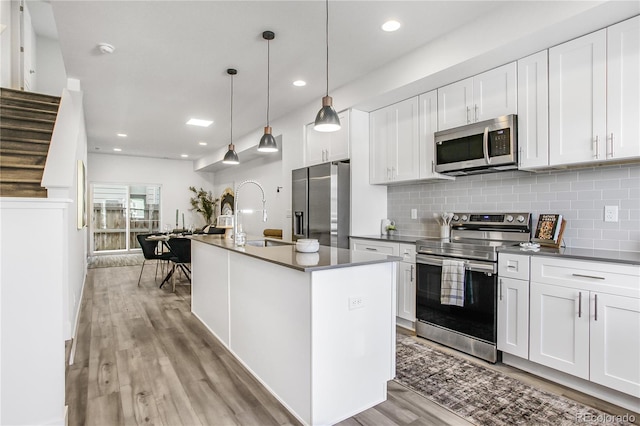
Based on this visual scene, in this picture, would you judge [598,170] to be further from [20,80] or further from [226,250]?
[20,80]

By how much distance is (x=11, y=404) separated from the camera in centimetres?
176

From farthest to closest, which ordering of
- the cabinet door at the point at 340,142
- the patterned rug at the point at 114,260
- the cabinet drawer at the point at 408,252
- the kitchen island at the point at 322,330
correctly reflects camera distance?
the patterned rug at the point at 114,260 < the cabinet door at the point at 340,142 < the cabinet drawer at the point at 408,252 < the kitchen island at the point at 322,330

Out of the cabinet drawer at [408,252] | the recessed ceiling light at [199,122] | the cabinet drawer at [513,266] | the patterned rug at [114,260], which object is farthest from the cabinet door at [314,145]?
the patterned rug at [114,260]

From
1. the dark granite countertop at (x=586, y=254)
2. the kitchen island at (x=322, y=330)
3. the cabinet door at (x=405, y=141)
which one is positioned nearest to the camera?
the kitchen island at (x=322, y=330)

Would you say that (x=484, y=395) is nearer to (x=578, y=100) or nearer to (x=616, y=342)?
(x=616, y=342)

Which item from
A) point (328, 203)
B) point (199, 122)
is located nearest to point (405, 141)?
point (328, 203)

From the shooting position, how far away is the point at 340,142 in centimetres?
425

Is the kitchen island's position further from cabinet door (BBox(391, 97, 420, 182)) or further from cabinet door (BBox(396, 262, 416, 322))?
cabinet door (BBox(391, 97, 420, 182))

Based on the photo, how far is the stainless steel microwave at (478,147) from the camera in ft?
9.25

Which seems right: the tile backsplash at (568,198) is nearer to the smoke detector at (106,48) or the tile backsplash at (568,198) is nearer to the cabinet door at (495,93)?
the cabinet door at (495,93)

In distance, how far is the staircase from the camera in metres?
2.59

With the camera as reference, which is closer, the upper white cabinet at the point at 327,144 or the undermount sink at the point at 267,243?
the undermount sink at the point at 267,243

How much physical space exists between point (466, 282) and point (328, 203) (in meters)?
1.81

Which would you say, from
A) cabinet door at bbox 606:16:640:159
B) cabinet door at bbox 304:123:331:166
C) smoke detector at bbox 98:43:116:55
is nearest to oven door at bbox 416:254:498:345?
cabinet door at bbox 606:16:640:159
